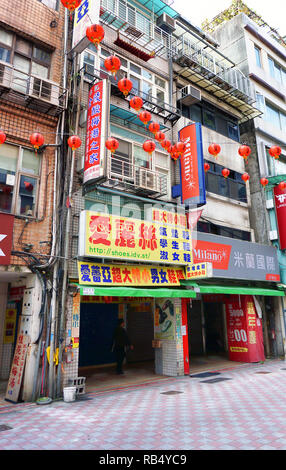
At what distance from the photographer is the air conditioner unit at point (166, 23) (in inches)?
642

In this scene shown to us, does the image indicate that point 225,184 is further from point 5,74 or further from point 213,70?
point 5,74

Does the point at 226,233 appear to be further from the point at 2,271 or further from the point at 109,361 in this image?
the point at 2,271

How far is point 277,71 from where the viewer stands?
24.3m

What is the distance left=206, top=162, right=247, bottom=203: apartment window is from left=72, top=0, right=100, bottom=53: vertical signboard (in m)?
8.52

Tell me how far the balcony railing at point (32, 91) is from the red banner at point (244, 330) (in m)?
11.7

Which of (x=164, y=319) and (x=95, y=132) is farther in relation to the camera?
(x=164, y=319)

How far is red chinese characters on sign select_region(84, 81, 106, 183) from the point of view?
10.1m

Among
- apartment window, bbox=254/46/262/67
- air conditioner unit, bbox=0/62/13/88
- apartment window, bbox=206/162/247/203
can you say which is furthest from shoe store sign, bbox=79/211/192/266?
apartment window, bbox=254/46/262/67

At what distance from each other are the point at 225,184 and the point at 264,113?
738 centimetres

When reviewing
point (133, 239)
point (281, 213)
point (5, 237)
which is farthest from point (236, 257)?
point (5, 237)

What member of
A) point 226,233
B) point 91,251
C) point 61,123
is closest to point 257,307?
point 226,233

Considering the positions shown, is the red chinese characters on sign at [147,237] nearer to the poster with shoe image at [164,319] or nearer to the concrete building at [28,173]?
the poster with shoe image at [164,319]

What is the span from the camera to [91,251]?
999cm

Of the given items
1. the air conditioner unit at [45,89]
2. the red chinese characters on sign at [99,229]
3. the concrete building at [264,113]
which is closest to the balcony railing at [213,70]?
the concrete building at [264,113]
